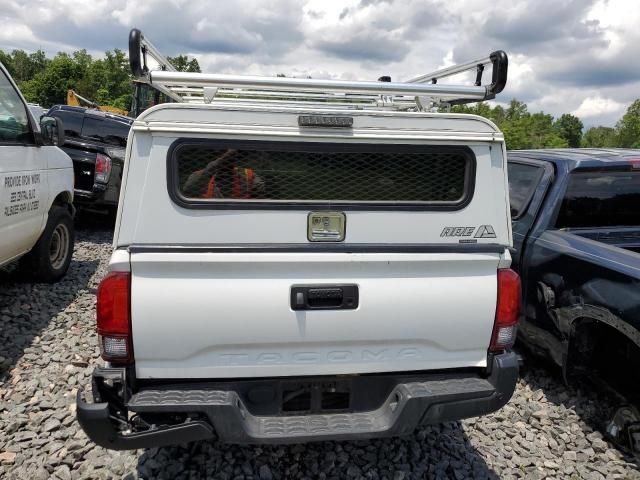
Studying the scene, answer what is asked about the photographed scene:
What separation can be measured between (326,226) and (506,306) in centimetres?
102

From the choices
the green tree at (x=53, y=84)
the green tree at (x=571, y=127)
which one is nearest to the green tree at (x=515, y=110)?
the green tree at (x=571, y=127)

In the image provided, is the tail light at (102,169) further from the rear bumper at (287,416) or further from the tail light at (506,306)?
the tail light at (506,306)

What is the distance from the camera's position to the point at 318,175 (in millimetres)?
2430

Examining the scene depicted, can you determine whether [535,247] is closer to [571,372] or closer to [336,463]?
[571,372]

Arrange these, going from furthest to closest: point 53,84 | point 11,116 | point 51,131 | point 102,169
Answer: point 53,84
point 102,169
point 51,131
point 11,116

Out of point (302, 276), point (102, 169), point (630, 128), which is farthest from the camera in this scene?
point (630, 128)

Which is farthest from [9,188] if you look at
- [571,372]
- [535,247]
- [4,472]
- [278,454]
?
[571,372]

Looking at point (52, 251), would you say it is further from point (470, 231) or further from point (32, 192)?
point (470, 231)

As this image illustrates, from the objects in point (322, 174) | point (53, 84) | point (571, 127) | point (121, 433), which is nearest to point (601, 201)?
point (322, 174)

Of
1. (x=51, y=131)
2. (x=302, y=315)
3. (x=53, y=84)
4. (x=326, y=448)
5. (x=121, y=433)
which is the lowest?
(x=326, y=448)

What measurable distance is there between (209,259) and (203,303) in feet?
0.67

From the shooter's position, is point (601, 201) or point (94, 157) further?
point (94, 157)

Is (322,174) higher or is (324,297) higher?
(322,174)

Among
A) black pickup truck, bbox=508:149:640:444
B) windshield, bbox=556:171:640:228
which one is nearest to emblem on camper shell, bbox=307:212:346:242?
black pickup truck, bbox=508:149:640:444
